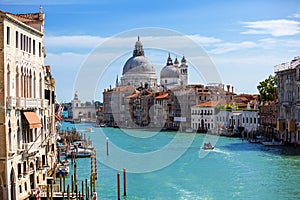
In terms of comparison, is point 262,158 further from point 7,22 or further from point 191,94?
point 191,94

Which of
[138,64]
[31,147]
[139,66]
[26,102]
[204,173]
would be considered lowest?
[204,173]

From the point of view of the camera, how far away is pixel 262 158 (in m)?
18.6

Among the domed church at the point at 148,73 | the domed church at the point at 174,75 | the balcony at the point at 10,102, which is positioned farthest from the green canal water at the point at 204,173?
the domed church at the point at 148,73

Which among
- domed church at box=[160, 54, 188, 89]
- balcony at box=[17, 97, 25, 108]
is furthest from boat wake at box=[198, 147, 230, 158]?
domed church at box=[160, 54, 188, 89]

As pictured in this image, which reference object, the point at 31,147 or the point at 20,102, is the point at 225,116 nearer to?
the point at 31,147

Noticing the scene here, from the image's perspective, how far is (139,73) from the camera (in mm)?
56125

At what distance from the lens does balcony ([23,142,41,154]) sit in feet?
33.2

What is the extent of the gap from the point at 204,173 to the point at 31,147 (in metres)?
6.59

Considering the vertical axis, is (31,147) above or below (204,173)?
above

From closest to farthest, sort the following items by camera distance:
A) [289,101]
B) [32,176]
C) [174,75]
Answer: [32,176], [289,101], [174,75]

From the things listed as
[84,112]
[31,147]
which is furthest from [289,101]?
[84,112]

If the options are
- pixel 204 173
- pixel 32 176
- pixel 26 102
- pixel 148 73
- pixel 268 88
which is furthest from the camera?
pixel 148 73

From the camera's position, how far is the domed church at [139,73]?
183 ft

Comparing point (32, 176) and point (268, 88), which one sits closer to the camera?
point (32, 176)
